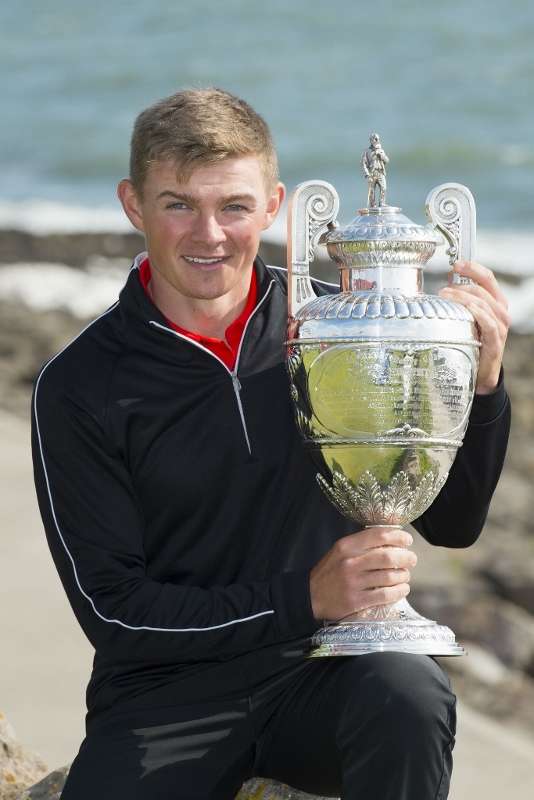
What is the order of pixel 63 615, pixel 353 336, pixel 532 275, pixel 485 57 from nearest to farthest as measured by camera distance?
pixel 353 336 → pixel 63 615 → pixel 532 275 → pixel 485 57

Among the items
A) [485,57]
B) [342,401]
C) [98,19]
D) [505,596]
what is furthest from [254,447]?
[98,19]

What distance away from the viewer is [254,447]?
122 inches

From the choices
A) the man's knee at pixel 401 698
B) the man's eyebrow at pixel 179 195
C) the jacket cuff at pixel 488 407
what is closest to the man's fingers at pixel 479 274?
the jacket cuff at pixel 488 407

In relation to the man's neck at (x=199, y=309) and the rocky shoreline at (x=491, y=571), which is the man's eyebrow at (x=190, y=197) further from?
the rocky shoreline at (x=491, y=571)

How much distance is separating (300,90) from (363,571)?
76.8 feet

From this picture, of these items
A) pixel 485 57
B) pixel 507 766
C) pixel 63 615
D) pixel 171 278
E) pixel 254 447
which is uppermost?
pixel 485 57

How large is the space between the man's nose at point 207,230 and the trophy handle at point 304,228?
0.42 ft

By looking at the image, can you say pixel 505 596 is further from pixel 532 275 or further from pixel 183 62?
pixel 183 62

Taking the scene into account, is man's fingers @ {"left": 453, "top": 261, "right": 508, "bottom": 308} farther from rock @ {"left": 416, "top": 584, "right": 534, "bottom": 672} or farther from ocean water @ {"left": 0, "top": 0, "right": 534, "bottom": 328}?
ocean water @ {"left": 0, "top": 0, "right": 534, "bottom": 328}

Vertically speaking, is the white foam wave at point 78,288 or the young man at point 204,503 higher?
the white foam wave at point 78,288

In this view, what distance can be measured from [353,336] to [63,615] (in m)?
3.91

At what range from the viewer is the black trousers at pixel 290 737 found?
106 inches

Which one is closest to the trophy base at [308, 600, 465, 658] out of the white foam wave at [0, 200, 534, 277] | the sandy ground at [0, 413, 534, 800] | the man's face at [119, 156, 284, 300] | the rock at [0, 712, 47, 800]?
the man's face at [119, 156, 284, 300]

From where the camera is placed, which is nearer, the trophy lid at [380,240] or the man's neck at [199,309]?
the trophy lid at [380,240]
